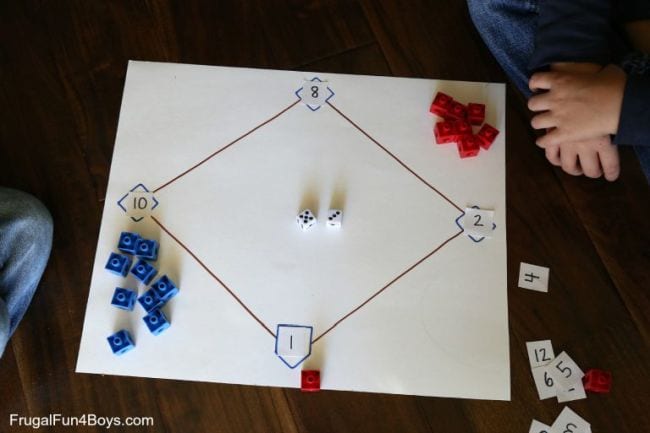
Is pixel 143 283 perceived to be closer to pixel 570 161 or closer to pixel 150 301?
pixel 150 301

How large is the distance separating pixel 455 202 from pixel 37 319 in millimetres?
711

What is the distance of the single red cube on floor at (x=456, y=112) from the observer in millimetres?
979

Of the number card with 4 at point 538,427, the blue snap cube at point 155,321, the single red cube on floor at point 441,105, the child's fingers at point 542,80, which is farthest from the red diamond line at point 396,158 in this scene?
the blue snap cube at point 155,321

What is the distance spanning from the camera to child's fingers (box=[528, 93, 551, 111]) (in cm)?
90

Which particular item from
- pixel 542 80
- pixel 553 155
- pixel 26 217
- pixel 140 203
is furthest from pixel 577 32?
pixel 26 217

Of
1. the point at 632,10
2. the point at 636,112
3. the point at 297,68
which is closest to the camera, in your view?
the point at 636,112

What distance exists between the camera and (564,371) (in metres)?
0.85

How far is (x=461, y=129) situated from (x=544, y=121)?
0.44ft

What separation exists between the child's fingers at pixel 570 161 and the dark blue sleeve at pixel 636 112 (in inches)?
3.4

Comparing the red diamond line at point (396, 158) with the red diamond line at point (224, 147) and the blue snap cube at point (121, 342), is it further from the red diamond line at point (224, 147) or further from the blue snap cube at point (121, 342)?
the blue snap cube at point (121, 342)

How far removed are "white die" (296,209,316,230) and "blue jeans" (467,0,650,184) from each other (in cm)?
45

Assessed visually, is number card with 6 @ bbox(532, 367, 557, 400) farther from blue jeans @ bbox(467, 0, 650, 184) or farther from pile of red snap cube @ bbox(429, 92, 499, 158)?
blue jeans @ bbox(467, 0, 650, 184)

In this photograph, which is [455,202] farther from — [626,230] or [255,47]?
[255,47]

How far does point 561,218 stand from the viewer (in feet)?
3.08
